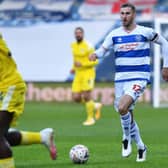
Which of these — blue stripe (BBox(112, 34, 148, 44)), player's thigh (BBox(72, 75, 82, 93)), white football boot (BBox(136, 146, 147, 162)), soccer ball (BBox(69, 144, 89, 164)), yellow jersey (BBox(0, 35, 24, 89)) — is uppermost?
yellow jersey (BBox(0, 35, 24, 89))

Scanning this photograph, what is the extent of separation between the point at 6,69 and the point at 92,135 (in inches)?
285

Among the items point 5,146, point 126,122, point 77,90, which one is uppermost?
point 5,146

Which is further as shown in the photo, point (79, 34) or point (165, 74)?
point (79, 34)

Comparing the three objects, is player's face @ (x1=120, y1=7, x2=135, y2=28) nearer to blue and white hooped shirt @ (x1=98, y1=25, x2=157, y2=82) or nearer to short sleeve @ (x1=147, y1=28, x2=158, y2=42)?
blue and white hooped shirt @ (x1=98, y1=25, x2=157, y2=82)

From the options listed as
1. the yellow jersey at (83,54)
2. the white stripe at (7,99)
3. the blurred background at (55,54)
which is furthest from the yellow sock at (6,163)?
the blurred background at (55,54)

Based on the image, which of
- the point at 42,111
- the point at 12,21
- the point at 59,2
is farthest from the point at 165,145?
the point at 59,2

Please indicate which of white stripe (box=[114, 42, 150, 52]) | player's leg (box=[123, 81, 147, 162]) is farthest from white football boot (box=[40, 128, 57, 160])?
Result: white stripe (box=[114, 42, 150, 52])

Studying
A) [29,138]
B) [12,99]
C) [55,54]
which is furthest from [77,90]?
[12,99]

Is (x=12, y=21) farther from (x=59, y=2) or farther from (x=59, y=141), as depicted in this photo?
(x=59, y=141)

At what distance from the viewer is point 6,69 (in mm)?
8703

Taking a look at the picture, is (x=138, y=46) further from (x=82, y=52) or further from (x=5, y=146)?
(x=82, y=52)

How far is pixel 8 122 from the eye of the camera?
28.4 feet

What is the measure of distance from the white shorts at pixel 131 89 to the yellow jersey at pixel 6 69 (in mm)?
2594

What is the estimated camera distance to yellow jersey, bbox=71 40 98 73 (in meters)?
19.6
